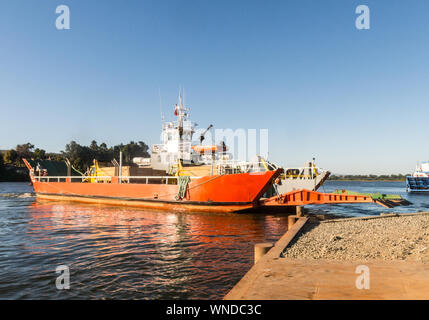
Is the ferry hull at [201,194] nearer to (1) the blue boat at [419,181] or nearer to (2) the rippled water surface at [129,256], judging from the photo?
(2) the rippled water surface at [129,256]

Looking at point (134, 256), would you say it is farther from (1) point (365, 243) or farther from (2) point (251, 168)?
(2) point (251, 168)

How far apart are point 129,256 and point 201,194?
9.86 m

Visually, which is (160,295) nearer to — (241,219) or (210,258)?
(210,258)

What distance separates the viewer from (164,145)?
1006 inches

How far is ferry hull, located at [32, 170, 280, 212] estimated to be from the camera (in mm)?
17031

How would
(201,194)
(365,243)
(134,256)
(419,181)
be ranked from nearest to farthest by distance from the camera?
(365,243) → (134,256) → (201,194) → (419,181)

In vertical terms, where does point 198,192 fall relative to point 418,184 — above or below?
above

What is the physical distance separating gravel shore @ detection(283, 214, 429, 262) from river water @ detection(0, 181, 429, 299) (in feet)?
5.49

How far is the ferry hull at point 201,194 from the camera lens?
17.0 m

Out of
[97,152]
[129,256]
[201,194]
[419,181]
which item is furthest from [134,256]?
[97,152]

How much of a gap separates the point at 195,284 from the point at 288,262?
6.87 ft

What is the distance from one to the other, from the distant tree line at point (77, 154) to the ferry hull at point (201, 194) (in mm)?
71406

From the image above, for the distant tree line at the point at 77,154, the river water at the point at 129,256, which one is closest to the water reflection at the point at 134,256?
the river water at the point at 129,256

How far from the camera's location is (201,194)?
1827 centimetres
